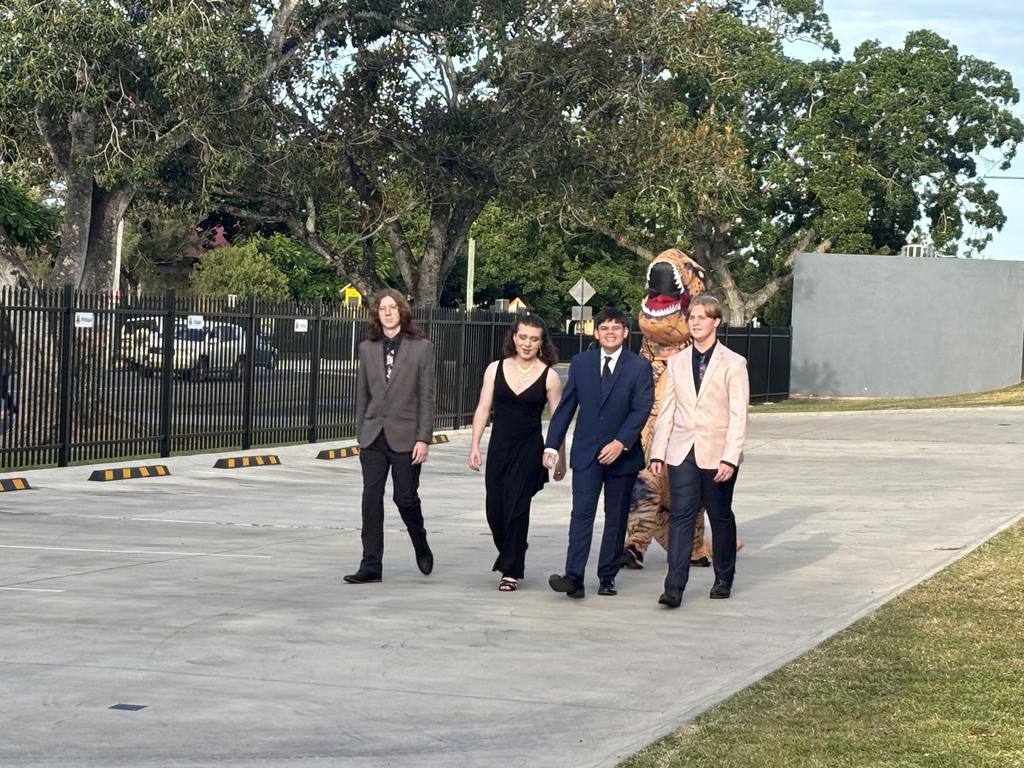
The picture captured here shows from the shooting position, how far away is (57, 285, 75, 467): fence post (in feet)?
59.5

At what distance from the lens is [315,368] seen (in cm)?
2312

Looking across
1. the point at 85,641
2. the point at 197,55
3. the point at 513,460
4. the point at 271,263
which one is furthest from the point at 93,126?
the point at 271,263

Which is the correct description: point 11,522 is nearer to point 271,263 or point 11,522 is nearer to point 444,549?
point 444,549

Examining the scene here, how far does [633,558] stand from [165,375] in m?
9.48

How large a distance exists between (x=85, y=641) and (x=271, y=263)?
64184 mm

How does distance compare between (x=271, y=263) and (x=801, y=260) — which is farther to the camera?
(x=271, y=263)

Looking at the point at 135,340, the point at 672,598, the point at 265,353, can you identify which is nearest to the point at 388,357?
the point at 672,598

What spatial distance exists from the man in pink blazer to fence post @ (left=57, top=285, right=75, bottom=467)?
9.74 m

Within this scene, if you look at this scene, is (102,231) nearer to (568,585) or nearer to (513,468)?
(513,468)

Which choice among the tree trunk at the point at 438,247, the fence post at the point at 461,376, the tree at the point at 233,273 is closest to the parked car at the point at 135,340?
the fence post at the point at 461,376

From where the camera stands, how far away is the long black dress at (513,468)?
1049cm

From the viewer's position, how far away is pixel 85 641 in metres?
8.38

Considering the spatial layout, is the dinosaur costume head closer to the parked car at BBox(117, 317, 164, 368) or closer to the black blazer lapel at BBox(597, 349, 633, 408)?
the black blazer lapel at BBox(597, 349, 633, 408)

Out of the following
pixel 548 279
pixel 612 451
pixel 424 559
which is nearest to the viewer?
pixel 612 451
